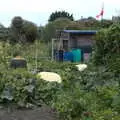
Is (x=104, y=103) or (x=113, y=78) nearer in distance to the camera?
(x=104, y=103)

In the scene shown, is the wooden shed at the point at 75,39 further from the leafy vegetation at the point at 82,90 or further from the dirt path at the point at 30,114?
the dirt path at the point at 30,114

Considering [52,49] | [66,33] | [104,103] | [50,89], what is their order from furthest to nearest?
[66,33] → [52,49] → [50,89] → [104,103]

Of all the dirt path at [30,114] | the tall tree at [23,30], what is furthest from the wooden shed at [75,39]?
the dirt path at [30,114]

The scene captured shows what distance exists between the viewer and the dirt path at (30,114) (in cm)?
775

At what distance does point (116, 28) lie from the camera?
502 inches

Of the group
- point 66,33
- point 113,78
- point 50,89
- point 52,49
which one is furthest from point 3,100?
point 66,33

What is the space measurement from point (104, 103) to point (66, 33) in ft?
63.3

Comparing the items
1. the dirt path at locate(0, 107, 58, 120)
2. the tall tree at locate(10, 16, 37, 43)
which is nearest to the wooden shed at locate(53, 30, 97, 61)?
the tall tree at locate(10, 16, 37, 43)

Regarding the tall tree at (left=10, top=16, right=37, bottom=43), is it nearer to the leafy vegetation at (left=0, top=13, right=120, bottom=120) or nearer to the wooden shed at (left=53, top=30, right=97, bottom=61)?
the wooden shed at (left=53, top=30, right=97, bottom=61)

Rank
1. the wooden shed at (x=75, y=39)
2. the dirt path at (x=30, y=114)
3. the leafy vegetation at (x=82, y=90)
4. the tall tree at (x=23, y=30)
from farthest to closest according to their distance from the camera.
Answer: the tall tree at (x=23, y=30)
the wooden shed at (x=75, y=39)
the dirt path at (x=30, y=114)
the leafy vegetation at (x=82, y=90)

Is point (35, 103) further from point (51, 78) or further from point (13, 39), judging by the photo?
point (13, 39)

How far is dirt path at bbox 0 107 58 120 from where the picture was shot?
7.75 meters

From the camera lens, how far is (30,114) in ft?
26.7

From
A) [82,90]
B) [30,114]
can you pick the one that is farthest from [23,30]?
[30,114]
